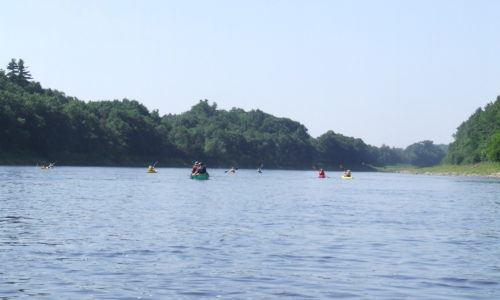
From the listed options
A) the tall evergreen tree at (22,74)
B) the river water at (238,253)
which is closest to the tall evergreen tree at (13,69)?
the tall evergreen tree at (22,74)

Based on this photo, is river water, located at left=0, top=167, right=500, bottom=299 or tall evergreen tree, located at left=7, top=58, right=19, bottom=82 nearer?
river water, located at left=0, top=167, right=500, bottom=299

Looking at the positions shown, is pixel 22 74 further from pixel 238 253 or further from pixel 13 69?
pixel 238 253

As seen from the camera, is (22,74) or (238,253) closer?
(238,253)

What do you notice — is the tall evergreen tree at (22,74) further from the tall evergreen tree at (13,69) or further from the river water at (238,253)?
the river water at (238,253)

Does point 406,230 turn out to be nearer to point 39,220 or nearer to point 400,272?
point 400,272

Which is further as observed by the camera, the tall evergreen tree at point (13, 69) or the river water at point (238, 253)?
the tall evergreen tree at point (13, 69)

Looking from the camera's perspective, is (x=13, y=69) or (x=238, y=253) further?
(x=13, y=69)

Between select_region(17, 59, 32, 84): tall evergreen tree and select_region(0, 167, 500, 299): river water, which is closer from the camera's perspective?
select_region(0, 167, 500, 299): river water

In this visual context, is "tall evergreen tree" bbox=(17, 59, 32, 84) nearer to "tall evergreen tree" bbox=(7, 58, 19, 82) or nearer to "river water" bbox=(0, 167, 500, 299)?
"tall evergreen tree" bbox=(7, 58, 19, 82)

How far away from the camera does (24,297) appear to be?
16969mm

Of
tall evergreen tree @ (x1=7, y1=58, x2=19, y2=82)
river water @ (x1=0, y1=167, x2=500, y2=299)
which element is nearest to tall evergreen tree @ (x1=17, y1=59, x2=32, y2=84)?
tall evergreen tree @ (x1=7, y1=58, x2=19, y2=82)

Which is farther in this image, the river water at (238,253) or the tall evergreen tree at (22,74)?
the tall evergreen tree at (22,74)

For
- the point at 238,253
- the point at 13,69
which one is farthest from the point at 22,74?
the point at 238,253

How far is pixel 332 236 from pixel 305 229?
2660 mm
